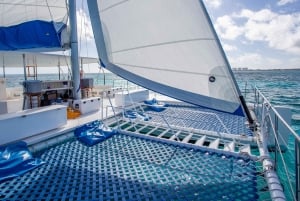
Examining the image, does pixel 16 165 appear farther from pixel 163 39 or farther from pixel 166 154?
pixel 163 39

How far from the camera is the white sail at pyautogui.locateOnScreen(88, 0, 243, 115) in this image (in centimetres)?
273

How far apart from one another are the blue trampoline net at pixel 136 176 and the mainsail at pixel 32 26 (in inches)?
127

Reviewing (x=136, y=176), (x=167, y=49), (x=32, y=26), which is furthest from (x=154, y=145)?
(x=32, y=26)

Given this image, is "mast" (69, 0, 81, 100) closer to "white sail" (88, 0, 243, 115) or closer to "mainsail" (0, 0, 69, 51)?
"mainsail" (0, 0, 69, 51)

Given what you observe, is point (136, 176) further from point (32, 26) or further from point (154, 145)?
point (32, 26)

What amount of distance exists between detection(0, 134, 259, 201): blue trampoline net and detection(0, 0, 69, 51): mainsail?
3217mm

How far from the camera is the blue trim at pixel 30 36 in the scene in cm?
550

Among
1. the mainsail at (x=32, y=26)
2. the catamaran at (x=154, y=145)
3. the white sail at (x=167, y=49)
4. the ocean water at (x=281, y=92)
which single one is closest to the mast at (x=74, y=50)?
the mainsail at (x=32, y=26)

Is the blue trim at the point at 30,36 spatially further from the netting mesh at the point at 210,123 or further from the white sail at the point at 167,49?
the netting mesh at the point at 210,123

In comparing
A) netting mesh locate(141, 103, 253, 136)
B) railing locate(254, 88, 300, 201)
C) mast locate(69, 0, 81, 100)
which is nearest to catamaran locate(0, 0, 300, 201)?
railing locate(254, 88, 300, 201)

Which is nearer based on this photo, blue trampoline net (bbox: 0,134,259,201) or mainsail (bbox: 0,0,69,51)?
blue trampoline net (bbox: 0,134,259,201)

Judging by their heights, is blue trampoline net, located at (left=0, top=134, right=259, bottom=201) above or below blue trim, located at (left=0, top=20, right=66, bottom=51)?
below

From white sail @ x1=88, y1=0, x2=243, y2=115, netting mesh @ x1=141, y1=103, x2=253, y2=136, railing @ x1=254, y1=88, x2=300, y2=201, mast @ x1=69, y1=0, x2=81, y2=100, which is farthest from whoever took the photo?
mast @ x1=69, y1=0, x2=81, y2=100

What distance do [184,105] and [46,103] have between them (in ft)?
17.6
